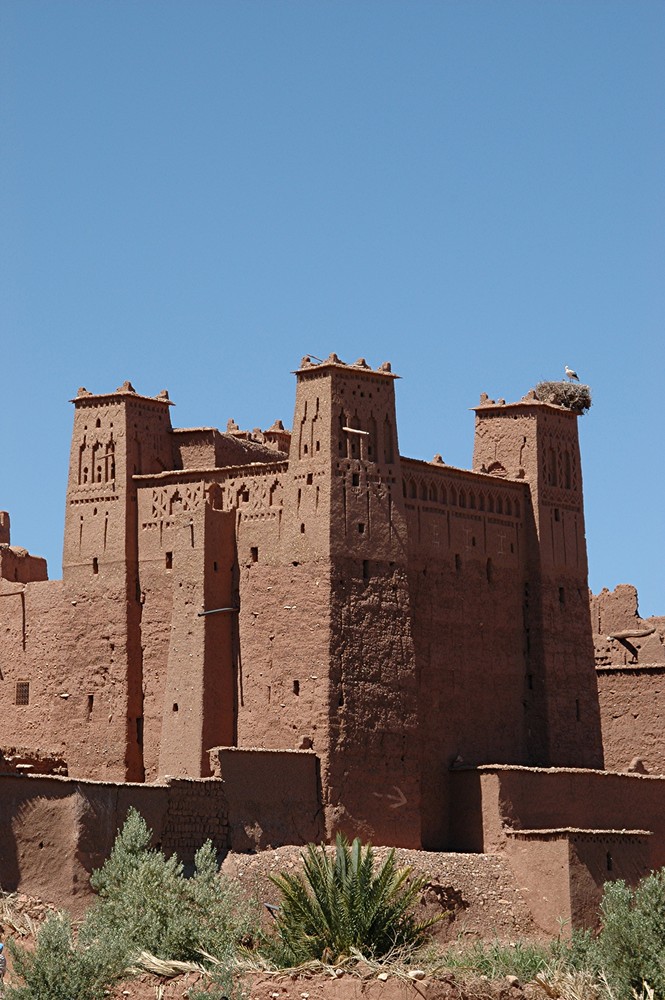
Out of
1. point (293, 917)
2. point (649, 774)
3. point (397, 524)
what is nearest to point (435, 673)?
point (397, 524)

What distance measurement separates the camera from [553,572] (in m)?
52.5

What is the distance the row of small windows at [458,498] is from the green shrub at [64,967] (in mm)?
15843

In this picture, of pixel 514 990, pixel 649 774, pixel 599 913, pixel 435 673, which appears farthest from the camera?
pixel 649 774

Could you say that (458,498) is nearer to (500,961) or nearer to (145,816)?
(145,816)

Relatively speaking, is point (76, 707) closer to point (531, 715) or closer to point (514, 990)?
point (531, 715)

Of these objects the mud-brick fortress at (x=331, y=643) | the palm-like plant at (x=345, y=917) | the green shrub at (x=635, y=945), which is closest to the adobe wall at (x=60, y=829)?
the mud-brick fortress at (x=331, y=643)

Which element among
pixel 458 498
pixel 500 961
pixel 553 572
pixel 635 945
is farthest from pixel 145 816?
pixel 553 572

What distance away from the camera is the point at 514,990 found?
3462 cm

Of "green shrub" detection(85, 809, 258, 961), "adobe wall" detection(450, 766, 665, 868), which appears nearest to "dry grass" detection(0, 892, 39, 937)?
"green shrub" detection(85, 809, 258, 961)

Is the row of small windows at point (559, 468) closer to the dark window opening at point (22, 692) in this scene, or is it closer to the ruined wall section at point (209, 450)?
the ruined wall section at point (209, 450)

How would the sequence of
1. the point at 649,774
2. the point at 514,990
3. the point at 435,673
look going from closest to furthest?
the point at 514,990
the point at 435,673
the point at 649,774

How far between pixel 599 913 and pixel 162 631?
10380 mm

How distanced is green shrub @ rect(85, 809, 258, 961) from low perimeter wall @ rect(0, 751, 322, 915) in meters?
1.00

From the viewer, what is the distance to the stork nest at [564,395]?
54.3m
